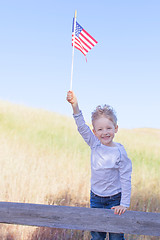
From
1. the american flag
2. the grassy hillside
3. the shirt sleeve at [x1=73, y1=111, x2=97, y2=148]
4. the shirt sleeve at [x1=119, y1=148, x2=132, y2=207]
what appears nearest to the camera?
the shirt sleeve at [x1=119, y1=148, x2=132, y2=207]

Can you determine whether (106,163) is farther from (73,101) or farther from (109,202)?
(73,101)

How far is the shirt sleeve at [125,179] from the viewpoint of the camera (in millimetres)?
2393

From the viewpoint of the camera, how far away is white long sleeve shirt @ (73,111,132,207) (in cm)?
250

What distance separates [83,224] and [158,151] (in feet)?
30.2

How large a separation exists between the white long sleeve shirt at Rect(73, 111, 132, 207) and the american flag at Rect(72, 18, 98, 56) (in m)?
1.91

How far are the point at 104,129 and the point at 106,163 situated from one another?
1.03 feet

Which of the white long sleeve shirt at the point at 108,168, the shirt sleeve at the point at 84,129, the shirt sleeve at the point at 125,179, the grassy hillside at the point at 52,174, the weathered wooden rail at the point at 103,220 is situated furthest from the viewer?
the grassy hillside at the point at 52,174

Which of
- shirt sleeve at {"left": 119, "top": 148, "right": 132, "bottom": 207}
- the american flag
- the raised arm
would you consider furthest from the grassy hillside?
the american flag

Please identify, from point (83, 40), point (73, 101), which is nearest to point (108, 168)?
point (73, 101)

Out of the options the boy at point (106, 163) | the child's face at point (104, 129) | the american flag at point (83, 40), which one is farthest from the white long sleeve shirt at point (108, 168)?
the american flag at point (83, 40)

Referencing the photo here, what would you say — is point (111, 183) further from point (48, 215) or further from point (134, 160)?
point (134, 160)

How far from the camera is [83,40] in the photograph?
4328mm

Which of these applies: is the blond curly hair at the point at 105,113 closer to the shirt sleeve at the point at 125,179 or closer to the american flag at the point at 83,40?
the shirt sleeve at the point at 125,179

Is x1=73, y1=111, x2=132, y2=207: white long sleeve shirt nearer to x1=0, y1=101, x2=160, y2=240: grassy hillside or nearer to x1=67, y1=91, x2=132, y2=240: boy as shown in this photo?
x1=67, y1=91, x2=132, y2=240: boy
